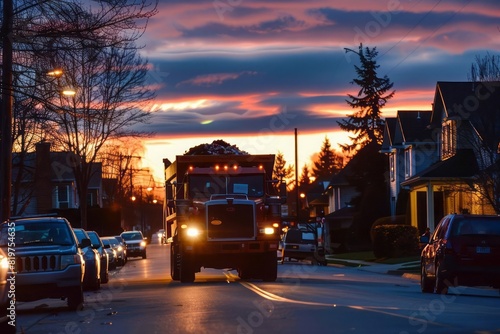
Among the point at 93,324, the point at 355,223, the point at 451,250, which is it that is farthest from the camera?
the point at 355,223

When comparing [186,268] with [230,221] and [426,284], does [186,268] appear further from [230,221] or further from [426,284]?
[426,284]

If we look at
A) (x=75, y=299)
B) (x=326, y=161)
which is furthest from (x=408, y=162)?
(x=326, y=161)

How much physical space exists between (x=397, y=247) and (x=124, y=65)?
16.4 m

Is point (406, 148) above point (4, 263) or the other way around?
above

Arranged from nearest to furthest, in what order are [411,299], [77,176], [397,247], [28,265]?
1. [28,265]
2. [411,299]
3. [397,247]
4. [77,176]

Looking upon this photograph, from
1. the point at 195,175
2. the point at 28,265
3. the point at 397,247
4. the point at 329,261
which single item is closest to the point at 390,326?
the point at 28,265

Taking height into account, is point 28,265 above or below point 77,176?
below

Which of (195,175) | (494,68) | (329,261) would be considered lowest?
(329,261)

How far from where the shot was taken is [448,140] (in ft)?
166

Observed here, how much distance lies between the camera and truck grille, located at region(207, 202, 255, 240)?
85.8ft

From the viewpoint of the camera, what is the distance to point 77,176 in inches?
2071

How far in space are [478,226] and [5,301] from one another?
1221 centimetres

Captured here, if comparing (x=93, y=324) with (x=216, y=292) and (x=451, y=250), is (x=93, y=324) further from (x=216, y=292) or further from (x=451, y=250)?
(x=451, y=250)

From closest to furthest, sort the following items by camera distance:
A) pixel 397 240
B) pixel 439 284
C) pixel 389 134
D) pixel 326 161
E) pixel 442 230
Result: pixel 439 284
pixel 442 230
pixel 397 240
pixel 389 134
pixel 326 161
